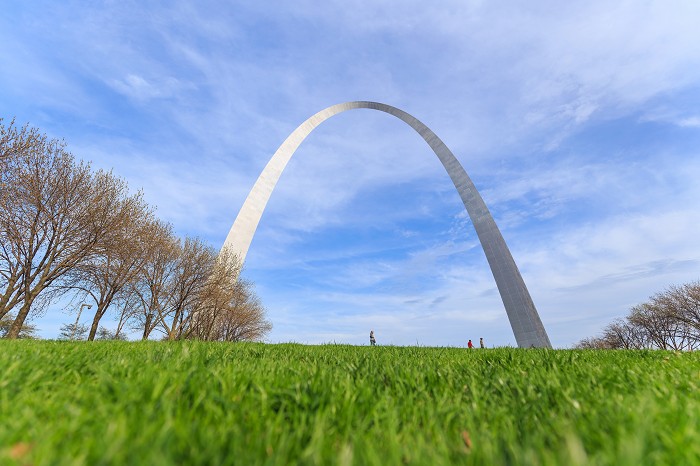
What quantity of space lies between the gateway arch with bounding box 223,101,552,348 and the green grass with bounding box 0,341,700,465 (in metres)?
29.9

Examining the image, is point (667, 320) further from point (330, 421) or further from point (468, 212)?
point (330, 421)

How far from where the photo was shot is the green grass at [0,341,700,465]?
1.30 m

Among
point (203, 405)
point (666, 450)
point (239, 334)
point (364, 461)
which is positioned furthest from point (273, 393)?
point (239, 334)

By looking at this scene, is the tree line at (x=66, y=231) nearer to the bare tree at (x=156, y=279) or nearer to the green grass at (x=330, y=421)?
the bare tree at (x=156, y=279)

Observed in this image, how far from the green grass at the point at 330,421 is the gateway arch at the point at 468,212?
98.2 feet

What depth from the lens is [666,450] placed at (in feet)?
5.13

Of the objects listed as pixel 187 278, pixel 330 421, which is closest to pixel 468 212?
pixel 187 278

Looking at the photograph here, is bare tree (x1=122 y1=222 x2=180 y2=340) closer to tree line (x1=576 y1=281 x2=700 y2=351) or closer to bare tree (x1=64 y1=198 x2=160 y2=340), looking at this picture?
bare tree (x1=64 y1=198 x2=160 y2=340)

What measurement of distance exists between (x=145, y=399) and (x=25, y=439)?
604 mm

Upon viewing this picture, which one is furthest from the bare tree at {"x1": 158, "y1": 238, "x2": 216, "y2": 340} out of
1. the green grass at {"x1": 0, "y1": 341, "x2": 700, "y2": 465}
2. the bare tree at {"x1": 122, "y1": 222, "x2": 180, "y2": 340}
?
the green grass at {"x1": 0, "y1": 341, "x2": 700, "y2": 465}

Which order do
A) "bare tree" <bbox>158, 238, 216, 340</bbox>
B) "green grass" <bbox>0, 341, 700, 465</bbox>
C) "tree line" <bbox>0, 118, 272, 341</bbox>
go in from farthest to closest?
"bare tree" <bbox>158, 238, 216, 340</bbox>, "tree line" <bbox>0, 118, 272, 341</bbox>, "green grass" <bbox>0, 341, 700, 465</bbox>

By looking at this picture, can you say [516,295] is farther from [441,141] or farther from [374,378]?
[374,378]

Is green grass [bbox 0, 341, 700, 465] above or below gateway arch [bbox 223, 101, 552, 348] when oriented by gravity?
below

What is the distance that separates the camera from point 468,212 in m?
35.4
